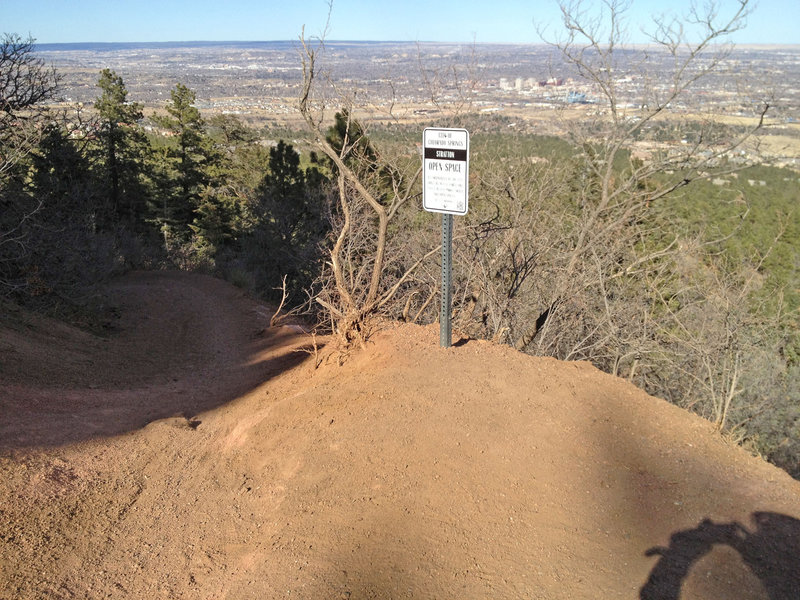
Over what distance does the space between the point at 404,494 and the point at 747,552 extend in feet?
6.76

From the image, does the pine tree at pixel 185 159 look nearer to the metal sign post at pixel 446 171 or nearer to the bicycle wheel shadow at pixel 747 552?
the metal sign post at pixel 446 171

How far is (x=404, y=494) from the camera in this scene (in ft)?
13.5

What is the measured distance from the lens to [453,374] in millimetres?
5637

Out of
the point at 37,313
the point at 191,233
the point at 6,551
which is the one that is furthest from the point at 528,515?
the point at 191,233

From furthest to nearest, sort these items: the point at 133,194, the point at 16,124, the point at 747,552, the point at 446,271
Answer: the point at 133,194 < the point at 16,124 < the point at 446,271 < the point at 747,552

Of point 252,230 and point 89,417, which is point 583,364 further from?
point 252,230

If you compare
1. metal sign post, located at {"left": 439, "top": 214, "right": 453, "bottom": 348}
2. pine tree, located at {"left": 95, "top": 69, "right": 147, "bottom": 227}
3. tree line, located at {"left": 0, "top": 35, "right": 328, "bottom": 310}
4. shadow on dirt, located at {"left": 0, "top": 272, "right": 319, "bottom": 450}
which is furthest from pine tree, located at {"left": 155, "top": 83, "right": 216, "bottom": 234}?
metal sign post, located at {"left": 439, "top": 214, "right": 453, "bottom": 348}

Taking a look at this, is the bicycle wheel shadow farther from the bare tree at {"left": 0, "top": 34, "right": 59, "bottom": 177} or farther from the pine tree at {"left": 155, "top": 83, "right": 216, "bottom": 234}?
the pine tree at {"left": 155, "top": 83, "right": 216, "bottom": 234}

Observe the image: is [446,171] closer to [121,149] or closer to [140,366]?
[140,366]

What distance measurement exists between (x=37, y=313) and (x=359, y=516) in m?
10.3

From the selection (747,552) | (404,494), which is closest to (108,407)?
(404,494)

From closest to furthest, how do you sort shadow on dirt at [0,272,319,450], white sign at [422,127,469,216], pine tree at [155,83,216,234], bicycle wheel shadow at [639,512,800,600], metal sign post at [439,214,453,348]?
bicycle wheel shadow at [639,512,800,600], white sign at [422,127,469,216], metal sign post at [439,214,453,348], shadow on dirt at [0,272,319,450], pine tree at [155,83,216,234]

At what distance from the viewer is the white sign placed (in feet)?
17.7

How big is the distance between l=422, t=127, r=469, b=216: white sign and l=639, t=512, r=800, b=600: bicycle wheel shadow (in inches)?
119
